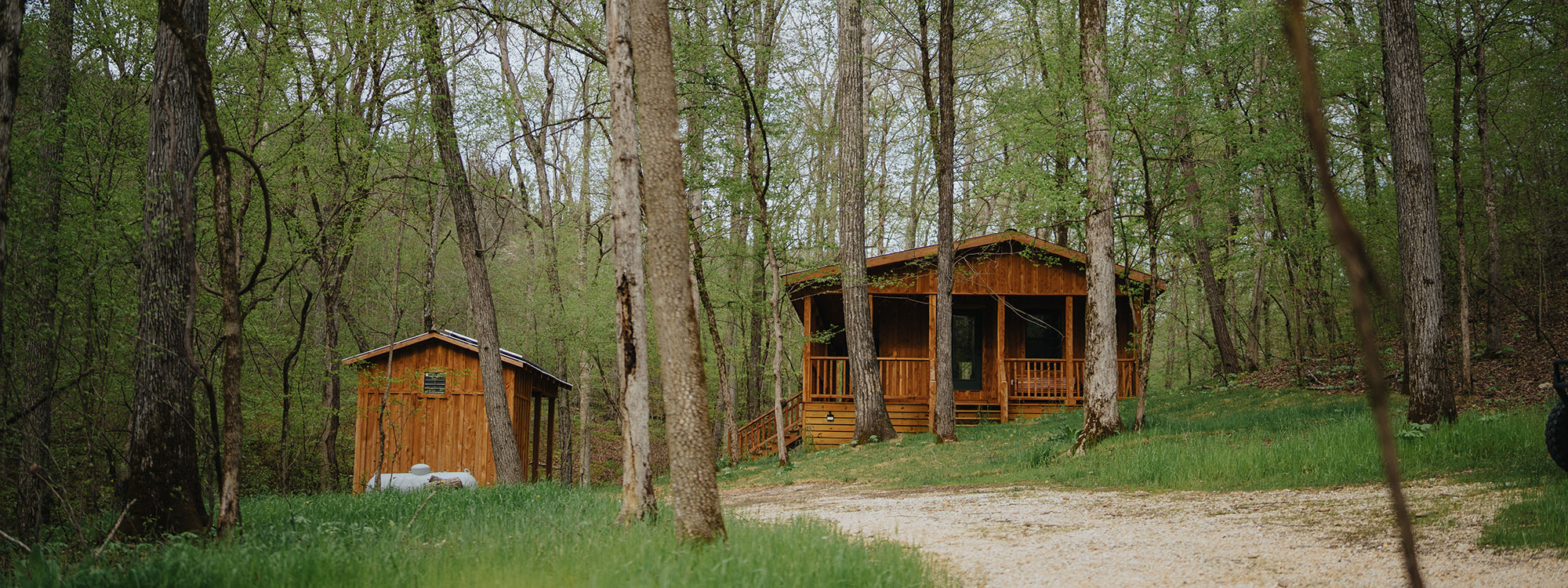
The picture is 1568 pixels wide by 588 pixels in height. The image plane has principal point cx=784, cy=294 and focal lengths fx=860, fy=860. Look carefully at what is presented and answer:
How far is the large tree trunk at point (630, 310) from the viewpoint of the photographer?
6027 mm

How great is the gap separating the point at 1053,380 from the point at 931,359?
287 cm

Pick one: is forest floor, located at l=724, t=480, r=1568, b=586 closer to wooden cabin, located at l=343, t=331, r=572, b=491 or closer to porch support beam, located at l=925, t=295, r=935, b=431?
porch support beam, located at l=925, t=295, r=935, b=431

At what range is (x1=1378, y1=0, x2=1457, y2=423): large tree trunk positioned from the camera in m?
9.03

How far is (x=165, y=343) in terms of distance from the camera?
703cm

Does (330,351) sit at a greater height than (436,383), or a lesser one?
greater

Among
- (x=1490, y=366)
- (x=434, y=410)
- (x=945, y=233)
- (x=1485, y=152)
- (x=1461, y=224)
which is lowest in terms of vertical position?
(x=434, y=410)

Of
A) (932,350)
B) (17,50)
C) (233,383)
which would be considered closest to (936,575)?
(233,383)

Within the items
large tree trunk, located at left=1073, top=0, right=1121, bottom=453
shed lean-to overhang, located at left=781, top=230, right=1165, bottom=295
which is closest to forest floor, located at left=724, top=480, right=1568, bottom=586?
large tree trunk, located at left=1073, top=0, right=1121, bottom=453

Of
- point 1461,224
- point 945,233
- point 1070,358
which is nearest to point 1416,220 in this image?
point 1461,224

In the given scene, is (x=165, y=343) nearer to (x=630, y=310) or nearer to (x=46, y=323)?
(x=46, y=323)

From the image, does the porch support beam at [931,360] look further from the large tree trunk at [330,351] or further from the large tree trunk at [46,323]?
the large tree trunk at [46,323]

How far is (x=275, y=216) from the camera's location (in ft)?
42.5

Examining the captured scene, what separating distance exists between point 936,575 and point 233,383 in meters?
4.37

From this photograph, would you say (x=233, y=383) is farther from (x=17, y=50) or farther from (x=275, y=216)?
(x=275, y=216)
